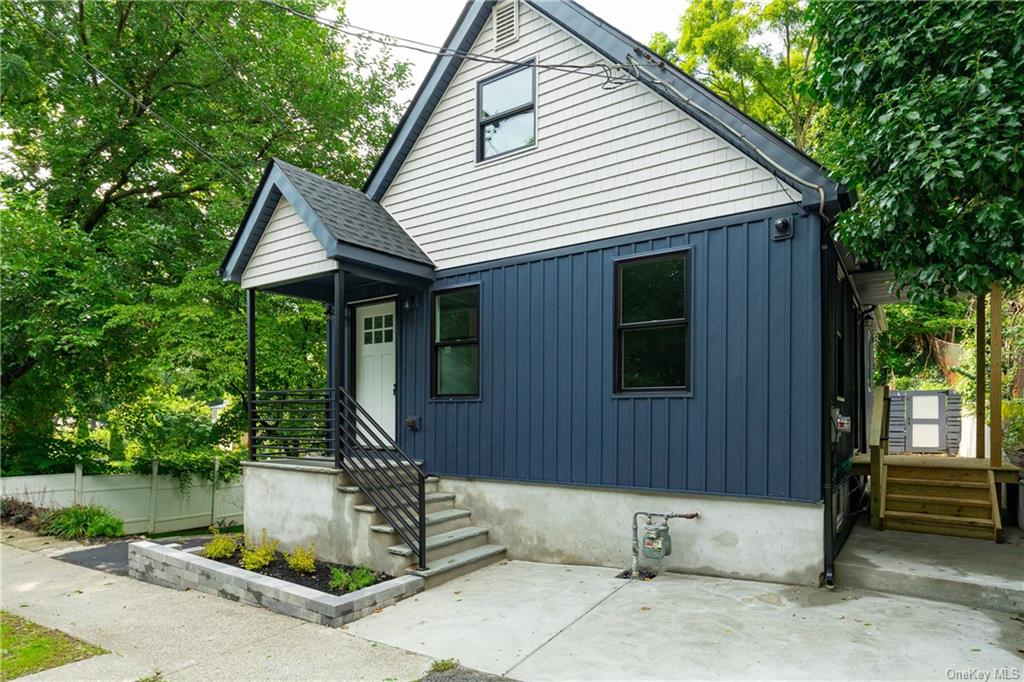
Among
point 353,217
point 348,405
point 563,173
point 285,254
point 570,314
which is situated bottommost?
point 348,405

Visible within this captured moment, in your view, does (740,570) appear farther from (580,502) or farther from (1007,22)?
(1007,22)

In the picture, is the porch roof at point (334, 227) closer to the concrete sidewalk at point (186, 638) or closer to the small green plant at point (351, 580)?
the small green plant at point (351, 580)

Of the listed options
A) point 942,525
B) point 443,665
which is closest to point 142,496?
point 443,665

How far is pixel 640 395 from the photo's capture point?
6.00 meters

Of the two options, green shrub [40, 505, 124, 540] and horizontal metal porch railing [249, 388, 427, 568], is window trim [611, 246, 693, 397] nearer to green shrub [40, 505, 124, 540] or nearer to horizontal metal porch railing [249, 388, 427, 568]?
horizontal metal porch railing [249, 388, 427, 568]

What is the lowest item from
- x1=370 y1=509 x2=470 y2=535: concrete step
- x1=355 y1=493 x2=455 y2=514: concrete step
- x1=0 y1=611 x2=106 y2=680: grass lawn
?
x1=0 y1=611 x2=106 y2=680: grass lawn

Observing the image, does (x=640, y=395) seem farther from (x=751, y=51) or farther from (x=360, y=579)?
(x=751, y=51)

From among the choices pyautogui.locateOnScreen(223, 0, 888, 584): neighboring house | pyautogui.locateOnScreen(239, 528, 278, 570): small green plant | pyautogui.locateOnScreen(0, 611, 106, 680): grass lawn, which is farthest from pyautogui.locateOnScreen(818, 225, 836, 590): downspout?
pyautogui.locateOnScreen(0, 611, 106, 680): grass lawn

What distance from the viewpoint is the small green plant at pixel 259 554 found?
617 cm

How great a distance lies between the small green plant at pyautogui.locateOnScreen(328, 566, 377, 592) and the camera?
5441mm

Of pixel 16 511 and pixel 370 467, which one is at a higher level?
pixel 370 467

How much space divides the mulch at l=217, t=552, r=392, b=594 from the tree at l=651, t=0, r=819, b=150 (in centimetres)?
1651

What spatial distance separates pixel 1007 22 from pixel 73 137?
14.2 metres

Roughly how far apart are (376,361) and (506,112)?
3737 mm
